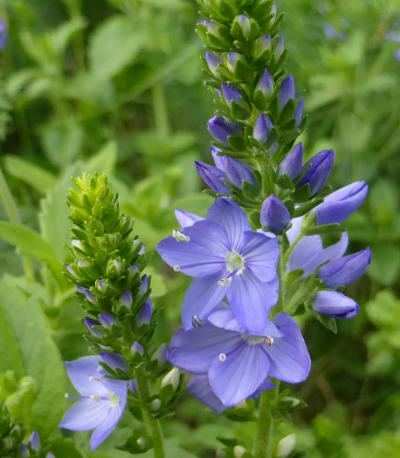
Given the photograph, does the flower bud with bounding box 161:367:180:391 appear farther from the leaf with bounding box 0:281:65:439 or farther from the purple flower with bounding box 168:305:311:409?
the leaf with bounding box 0:281:65:439

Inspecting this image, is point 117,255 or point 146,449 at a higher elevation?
point 117,255

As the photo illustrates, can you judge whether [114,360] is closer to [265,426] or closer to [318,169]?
[265,426]

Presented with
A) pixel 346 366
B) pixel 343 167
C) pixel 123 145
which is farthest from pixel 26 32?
pixel 346 366

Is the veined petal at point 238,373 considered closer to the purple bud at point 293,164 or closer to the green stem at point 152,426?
the green stem at point 152,426

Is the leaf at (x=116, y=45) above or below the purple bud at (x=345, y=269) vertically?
above

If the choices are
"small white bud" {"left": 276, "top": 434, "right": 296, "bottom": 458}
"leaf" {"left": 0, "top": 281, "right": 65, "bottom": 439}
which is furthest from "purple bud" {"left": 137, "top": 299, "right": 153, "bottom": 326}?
"small white bud" {"left": 276, "top": 434, "right": 296, "bottom": 458}

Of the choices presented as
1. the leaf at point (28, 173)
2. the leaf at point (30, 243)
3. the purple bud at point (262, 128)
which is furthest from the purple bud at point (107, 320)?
the leaf at point (28, 173)

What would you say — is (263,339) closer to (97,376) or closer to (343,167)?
(97,376)
